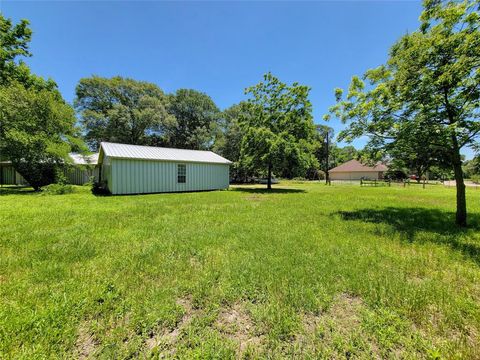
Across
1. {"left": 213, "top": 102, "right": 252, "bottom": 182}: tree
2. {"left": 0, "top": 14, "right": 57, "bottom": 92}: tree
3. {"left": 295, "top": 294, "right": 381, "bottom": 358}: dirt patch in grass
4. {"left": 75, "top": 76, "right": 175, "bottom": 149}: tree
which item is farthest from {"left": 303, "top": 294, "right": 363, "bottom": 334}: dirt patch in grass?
{"left": 75, "top": 76, "right": 175, "bottom": 149}: tree

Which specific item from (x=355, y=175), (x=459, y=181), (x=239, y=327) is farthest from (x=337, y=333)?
(x=355, y=175)

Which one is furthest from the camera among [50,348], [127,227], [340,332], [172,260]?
[127,227]

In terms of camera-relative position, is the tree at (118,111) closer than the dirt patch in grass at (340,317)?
No

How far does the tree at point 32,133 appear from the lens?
1395 cm

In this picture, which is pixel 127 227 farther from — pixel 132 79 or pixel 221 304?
pixel 132 79

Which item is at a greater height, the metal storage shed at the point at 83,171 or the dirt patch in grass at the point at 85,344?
the metal storage shed at the point at 83,171

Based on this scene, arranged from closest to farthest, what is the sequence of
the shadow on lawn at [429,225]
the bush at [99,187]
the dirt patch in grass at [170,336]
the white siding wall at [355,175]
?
1. the dirt patch in grass at [170,336]
2. the shadow on lawn at [429,225]
3. the bush at [99,187]
4. the white siding wall at [355,175]

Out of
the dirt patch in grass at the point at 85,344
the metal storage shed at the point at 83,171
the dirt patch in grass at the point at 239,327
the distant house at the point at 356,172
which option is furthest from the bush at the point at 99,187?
the distant house at the point at 356,172

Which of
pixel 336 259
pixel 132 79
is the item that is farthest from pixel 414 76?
pixel 132 79

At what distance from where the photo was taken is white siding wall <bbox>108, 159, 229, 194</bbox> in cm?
1380

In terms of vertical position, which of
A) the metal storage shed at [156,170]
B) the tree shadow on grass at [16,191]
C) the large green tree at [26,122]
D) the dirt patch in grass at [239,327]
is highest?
the large green tree at [26,122]

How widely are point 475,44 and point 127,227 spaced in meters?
9.15

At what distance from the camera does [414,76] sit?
6.12 meters

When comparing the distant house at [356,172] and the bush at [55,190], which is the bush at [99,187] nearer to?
the bush at [55,190]
